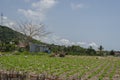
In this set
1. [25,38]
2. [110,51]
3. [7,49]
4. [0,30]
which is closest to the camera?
[7,49]

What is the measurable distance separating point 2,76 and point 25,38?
55179 mm

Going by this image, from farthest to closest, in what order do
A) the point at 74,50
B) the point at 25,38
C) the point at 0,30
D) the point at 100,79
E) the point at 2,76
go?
the point at 0,30 → the point at 25,38 → the point at 74,50 → the point at 100,79 → the point at 2,76

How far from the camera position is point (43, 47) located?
193 ft

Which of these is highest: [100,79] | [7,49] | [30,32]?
[30,32]

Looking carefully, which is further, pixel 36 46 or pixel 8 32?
pixel 8 32

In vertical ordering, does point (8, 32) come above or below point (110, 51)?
above

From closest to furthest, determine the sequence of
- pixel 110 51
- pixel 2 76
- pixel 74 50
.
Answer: pixel 2 76 < pixel 74 50 < pixel 110 51

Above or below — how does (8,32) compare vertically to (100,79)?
above

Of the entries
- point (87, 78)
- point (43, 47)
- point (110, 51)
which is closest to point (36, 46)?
point (43, 47)

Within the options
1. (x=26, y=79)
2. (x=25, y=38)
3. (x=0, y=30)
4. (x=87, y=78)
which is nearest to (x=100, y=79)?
A: (x=87, y=78)

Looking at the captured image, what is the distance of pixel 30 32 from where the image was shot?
58.0 m

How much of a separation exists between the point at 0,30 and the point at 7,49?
29042 millimetres

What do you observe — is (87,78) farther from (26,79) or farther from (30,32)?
(30,32)

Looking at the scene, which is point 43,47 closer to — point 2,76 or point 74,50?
point 74,50
